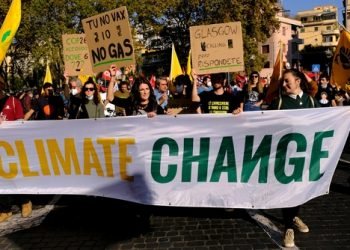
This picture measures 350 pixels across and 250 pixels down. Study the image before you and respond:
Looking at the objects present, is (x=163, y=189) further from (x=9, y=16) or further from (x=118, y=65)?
(x=9, y=16)

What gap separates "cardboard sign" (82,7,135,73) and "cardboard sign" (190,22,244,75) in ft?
3.63

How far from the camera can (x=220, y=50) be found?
7.09m

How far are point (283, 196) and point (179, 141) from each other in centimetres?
129

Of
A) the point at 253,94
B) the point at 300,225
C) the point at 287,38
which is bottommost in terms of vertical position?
the point at 300,225

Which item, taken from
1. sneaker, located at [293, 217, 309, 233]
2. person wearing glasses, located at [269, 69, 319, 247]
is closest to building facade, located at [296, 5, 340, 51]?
person wearing glasses, located at [269, 69, 319, 247]

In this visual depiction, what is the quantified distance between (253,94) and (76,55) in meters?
3.49

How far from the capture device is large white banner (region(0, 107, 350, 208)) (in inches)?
203

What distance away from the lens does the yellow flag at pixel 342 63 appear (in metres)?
7.34

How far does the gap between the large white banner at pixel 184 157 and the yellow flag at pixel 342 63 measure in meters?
2.38

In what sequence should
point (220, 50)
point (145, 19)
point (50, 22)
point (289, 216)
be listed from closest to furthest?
point (289, 216)
point (220, 50)
point (50, 22)
point (145, 19)

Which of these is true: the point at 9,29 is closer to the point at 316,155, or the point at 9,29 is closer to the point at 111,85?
the point at 111,85

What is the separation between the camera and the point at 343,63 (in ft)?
24.3

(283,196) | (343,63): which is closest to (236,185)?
(283,196)

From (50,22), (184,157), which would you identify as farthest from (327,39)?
(184,157)
